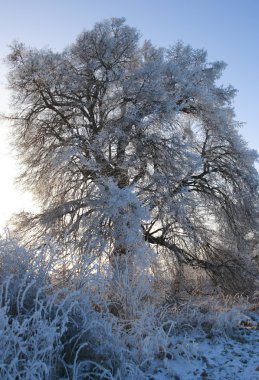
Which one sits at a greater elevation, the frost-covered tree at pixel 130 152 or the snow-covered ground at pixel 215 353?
the frost-covered tree at pixel 130 152

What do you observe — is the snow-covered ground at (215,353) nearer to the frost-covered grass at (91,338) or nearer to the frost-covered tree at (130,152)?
the frost-covered grass at (91,338)

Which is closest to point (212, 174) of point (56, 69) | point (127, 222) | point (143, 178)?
point (143, 178)

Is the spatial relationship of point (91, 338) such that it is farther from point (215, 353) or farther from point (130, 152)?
point (130, 152)

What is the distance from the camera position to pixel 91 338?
3.38 metres

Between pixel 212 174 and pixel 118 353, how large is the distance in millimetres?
9032

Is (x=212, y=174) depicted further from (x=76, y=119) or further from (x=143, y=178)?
(x=76, y=119)

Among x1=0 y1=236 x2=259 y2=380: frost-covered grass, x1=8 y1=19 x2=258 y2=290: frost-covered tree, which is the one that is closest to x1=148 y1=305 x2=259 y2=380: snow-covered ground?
x1=0 y1=236 x2=259 y2=380: frost-covered grass

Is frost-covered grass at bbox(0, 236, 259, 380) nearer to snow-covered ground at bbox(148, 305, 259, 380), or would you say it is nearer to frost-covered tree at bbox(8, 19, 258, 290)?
snow-covered ground at bbox(148, 305, 259, 380)

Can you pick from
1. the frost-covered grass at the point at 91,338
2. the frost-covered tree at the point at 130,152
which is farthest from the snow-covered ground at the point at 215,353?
the frost-covered tree at the point at 130,152

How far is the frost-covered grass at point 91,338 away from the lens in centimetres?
276

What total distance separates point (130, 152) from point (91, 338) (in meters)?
7.14

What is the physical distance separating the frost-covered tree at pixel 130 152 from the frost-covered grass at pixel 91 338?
12.3ft

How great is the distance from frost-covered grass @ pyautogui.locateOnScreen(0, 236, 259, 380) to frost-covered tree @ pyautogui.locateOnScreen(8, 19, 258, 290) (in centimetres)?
375

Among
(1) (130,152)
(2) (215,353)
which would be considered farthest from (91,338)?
(1) (130,152)
